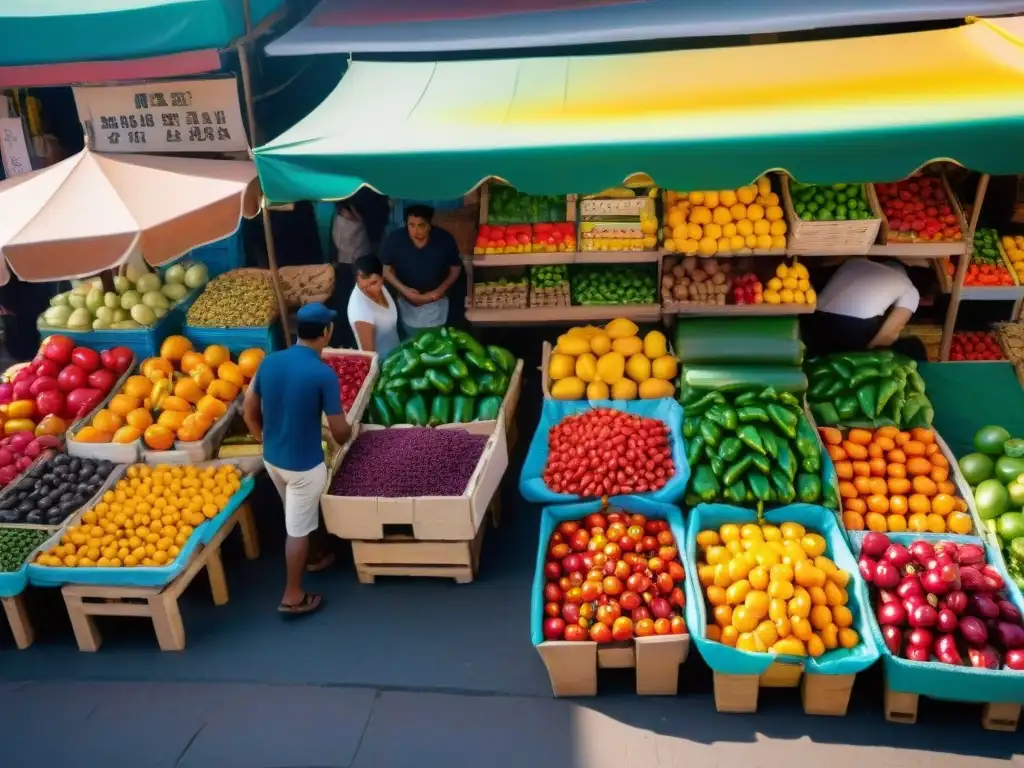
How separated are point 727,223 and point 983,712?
3.63m

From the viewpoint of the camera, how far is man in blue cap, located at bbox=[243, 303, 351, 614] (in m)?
4.63

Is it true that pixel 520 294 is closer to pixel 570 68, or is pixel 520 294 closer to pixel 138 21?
pixel 570 68

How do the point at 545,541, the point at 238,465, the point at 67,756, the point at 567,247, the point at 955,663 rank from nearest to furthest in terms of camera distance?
the point at 955,663 → the point at 67,756 → the point at 545,541 → the point at 238,465 → the point at 567,247

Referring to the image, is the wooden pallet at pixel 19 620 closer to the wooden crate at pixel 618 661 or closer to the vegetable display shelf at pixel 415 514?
the vegetable display shelf at pixel 415 514

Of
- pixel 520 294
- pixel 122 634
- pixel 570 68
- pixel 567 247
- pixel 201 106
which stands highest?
pixel 570 68

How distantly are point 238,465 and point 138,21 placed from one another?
3.83 m

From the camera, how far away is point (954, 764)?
396 cm

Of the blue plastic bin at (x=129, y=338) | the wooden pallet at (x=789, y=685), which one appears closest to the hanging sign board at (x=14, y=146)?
the blue plastic bin at (x=129, y=338)

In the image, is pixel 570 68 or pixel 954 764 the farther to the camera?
pixel 570 68

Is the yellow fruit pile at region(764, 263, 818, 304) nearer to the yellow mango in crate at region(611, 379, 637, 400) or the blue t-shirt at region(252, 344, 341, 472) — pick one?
the yellow mango in crate at region(611, 379, 637, 400)

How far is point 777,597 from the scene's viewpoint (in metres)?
4.18

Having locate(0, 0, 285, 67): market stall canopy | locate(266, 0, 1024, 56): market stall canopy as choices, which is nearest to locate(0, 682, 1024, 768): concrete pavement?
locate(266, 0, 1024, 56): market stall canopy

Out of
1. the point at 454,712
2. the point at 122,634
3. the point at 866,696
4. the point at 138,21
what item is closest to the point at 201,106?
the point at 138,21

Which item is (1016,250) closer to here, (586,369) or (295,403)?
(586,369)
